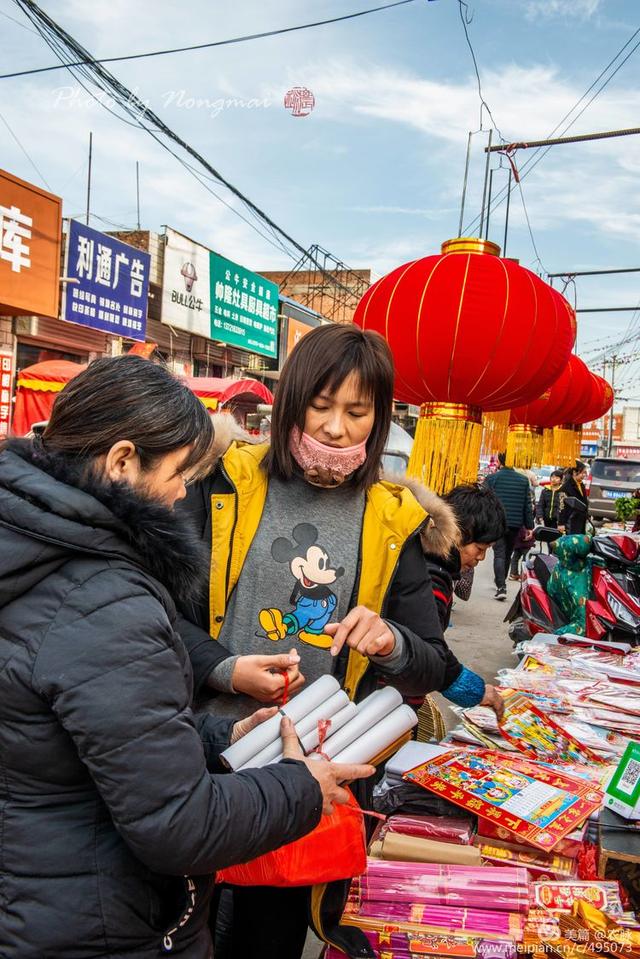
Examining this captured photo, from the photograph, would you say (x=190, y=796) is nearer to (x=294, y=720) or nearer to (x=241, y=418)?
(x=294, y=720)

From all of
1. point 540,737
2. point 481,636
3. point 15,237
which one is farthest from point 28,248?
point 540,737

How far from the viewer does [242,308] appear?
12.6 m

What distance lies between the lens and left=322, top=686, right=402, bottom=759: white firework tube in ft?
3.93

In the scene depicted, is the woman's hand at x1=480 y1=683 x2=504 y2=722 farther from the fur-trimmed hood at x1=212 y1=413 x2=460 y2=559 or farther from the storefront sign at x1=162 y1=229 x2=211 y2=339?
the storefront sign at x1=162 y1=229 x2=211 y2=339

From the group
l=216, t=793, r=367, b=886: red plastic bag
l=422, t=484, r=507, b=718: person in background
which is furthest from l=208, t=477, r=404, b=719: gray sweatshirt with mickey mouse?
l=422, t=484, r=507, b=718: person in background

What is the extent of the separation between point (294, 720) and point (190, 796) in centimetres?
38

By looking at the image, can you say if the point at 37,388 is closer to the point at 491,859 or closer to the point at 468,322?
the point at 468,322

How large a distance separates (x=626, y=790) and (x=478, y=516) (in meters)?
1.37

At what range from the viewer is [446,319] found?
9.94ft

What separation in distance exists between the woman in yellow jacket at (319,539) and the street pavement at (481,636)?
275 cm

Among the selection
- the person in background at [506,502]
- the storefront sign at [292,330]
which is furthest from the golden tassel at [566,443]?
the storefront sign at [292,330]

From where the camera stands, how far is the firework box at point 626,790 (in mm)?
1541

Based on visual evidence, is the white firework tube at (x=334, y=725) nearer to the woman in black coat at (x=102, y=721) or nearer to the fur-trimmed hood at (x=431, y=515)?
the woman in black coat at (x=102, y=721)

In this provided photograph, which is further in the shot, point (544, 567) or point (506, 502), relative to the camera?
point (506, 502)
